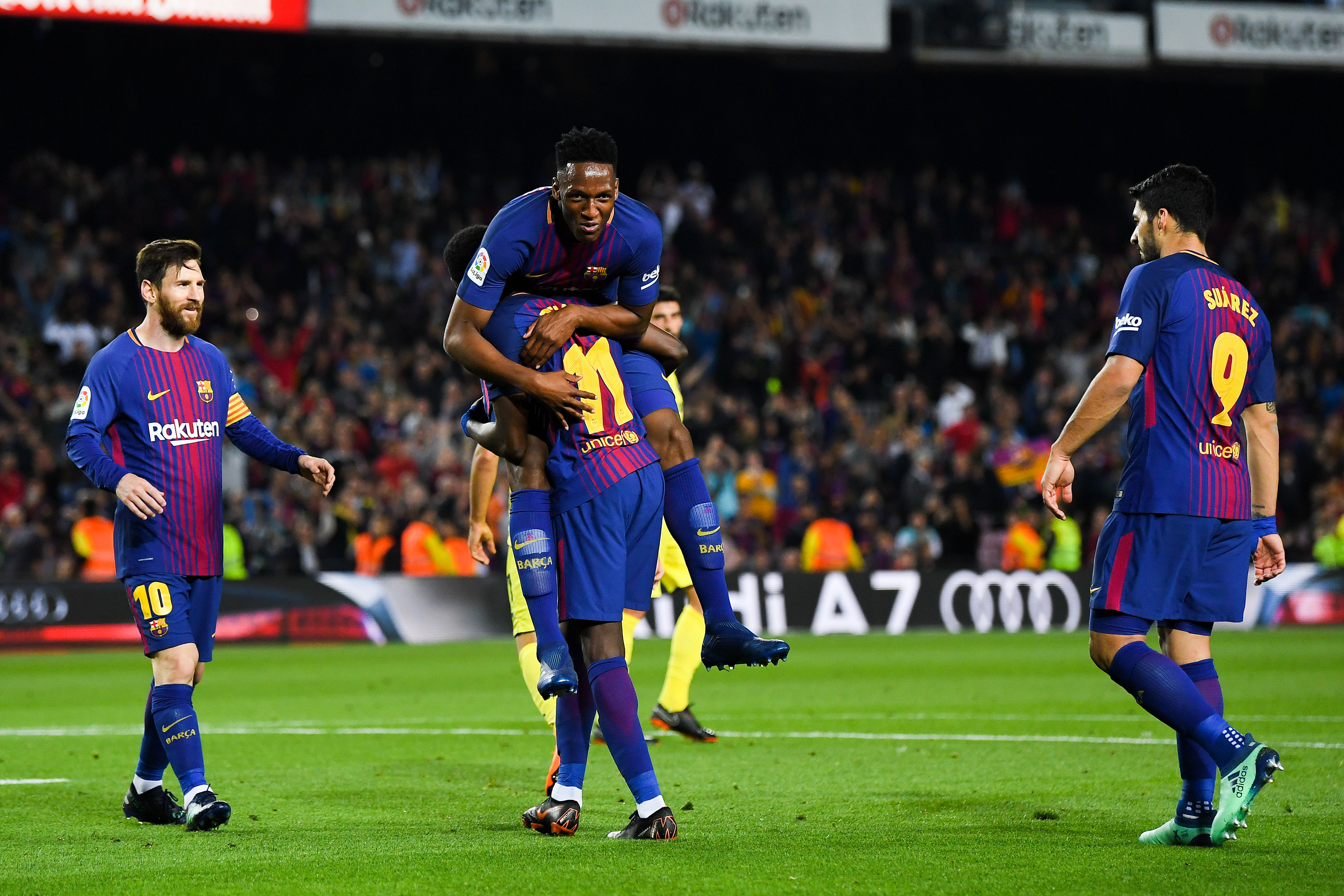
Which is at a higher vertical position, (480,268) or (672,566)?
(480,268)

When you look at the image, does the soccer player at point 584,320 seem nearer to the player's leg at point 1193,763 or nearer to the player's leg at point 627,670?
the player's leg at point 627,670

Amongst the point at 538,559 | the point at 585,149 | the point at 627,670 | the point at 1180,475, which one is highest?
the point at 585,149

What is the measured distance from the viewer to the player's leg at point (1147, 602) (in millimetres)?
5480

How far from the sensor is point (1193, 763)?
18.7ft

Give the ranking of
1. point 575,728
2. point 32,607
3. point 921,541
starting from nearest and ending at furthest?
point 575,728, point 32,607, point 921,541

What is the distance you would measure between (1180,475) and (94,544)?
1480cm

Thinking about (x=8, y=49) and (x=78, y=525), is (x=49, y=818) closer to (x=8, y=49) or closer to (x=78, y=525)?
(x=78, y=525)

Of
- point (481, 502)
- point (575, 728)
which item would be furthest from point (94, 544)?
point (575, 728)

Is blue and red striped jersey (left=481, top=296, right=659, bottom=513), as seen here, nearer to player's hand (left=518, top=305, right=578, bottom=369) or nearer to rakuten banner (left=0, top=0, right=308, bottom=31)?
player's hand (left=518, top=305, right=578, bottom=369)

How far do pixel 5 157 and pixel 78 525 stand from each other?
927 cm

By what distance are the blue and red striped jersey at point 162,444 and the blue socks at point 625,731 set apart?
1841 mm

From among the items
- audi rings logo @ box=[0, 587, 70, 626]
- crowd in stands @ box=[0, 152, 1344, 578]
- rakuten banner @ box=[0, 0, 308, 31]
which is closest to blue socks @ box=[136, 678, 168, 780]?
audi rings logo @ box=[0, 587, 70, 626]

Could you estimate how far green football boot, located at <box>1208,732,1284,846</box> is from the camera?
205 inches

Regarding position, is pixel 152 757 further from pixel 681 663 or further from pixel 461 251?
pixel 681 663
